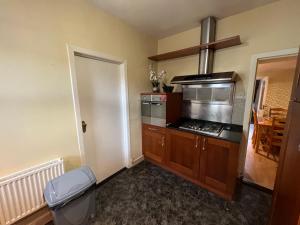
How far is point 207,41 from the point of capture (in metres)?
2.02

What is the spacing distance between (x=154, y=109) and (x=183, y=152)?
0.87 metres

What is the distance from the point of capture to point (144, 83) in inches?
102

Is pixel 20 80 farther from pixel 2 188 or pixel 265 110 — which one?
pixel 265 110

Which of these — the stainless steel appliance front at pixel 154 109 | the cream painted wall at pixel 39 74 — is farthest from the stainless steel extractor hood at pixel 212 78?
the cream painted wall at pixel 39 74

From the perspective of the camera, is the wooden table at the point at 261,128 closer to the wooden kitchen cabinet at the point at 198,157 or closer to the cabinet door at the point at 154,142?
the wooden kitchen cabinet at the point at 198,157

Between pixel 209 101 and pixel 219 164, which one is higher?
pixel 209 101

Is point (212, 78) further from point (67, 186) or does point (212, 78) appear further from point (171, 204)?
point (67, 186)

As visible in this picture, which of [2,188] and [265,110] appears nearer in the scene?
[2,188]

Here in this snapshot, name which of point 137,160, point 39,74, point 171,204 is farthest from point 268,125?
point 39,74

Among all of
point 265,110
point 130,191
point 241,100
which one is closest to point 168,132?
point 130,191

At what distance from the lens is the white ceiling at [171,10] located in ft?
5.35

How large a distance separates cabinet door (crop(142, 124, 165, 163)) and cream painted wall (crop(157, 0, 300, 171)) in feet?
4.16

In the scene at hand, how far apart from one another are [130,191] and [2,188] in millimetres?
1374

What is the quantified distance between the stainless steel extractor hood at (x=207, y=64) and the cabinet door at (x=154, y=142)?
963 mm
